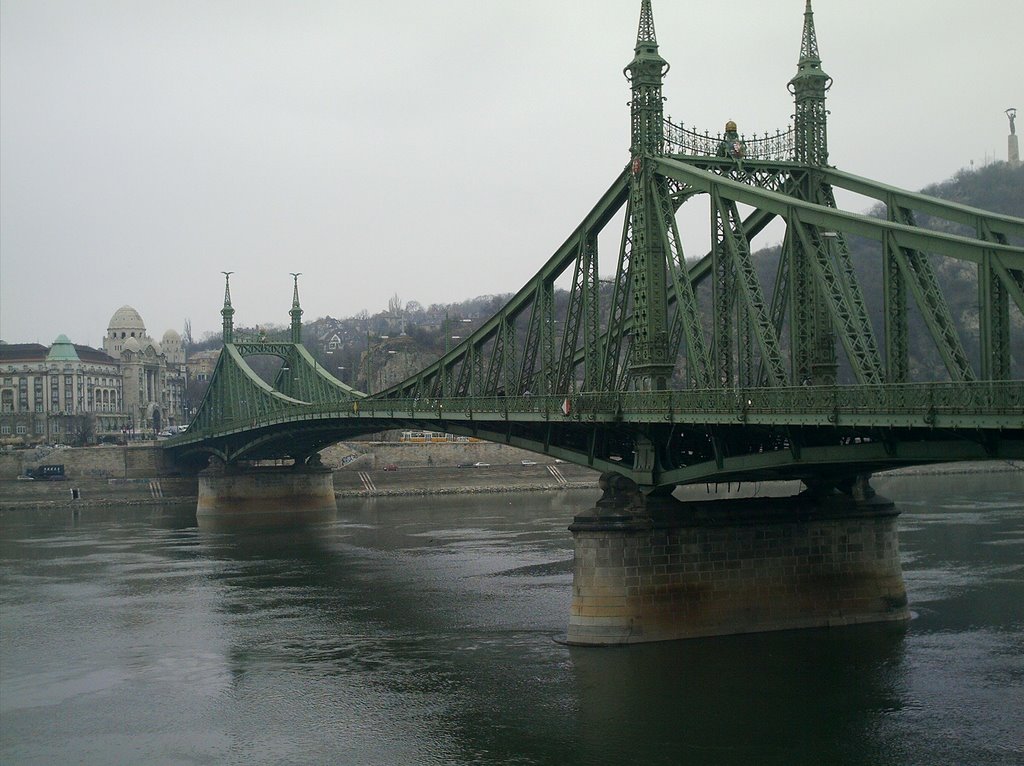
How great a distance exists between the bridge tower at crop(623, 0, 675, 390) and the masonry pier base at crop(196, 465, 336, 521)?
58959 millimetres

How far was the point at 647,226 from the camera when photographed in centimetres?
3778

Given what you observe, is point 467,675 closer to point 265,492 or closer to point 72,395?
point 265,492

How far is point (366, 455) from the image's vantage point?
114m

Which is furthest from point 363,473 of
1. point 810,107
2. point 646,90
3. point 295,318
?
point 810,107

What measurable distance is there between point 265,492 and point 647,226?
64.1 metres

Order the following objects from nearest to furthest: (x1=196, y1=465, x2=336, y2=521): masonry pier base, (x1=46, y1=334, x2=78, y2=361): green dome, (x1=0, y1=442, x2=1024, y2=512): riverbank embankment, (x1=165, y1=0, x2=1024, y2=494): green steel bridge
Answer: (x1=165, y1=0, x2=1024, y2=494): green steel bridge, (x1=196, y1=465, x2=336, y2=521): masonry pier base, (x1=0, y1=442, x2=1024, y2=512): riverbank embankment, (x1=46, y1=334, x2=78, y2=361): green dome

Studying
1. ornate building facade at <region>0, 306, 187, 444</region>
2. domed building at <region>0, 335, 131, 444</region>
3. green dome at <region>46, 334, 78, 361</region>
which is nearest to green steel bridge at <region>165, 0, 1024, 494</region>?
ornate building facade at <region>0, 306, 187, 444</region>

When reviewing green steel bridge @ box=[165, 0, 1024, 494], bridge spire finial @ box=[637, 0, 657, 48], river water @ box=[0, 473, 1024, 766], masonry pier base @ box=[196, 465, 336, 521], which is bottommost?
river water @ box=[0, 473, 1024, 766]

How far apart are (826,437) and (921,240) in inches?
230

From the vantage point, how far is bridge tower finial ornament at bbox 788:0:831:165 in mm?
37375

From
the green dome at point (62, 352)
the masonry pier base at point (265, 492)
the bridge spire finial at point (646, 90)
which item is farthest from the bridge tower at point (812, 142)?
the green dome at point (62, 352)

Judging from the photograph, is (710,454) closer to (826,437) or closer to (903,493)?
(826,437)

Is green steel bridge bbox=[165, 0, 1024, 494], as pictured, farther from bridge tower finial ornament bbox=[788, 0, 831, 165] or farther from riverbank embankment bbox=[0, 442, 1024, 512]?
riverbank embankment bbox=[0, 442, 1024, 512]

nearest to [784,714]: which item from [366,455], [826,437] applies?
[826,437]
